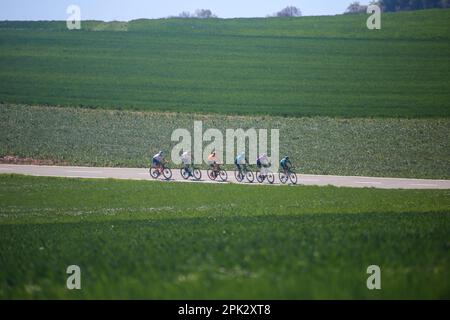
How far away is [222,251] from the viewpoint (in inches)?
450

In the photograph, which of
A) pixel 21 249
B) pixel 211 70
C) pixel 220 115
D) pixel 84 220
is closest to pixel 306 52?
pixel 211 70

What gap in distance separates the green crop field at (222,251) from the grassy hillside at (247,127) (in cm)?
1824

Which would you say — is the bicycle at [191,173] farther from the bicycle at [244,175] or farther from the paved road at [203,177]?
the bicycle at [244,175]

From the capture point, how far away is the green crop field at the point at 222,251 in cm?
873

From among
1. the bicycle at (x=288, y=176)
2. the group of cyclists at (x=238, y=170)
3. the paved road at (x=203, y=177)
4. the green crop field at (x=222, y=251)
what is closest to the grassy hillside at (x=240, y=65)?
the paved road at (x=203, y=177)

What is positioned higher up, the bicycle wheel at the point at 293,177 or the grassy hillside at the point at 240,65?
the grassy hillside at the point at 240,65

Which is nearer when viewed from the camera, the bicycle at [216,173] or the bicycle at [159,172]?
the bicycle at [216,173]

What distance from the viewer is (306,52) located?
274ft

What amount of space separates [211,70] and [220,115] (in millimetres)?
19549

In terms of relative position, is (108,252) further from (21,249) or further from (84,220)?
(84,220)

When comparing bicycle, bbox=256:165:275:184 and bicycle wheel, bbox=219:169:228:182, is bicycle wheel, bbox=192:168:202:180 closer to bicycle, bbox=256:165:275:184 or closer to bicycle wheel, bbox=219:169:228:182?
bicycle wheel, bbox=219:169:228:182

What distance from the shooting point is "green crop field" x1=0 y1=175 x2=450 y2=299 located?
8.73 metres

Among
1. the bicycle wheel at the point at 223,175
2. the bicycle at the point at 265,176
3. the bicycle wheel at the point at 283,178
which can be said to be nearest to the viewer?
the bicycle wheel at the point at 283,178

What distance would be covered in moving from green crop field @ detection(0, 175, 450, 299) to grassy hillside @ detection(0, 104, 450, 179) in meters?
18.2
